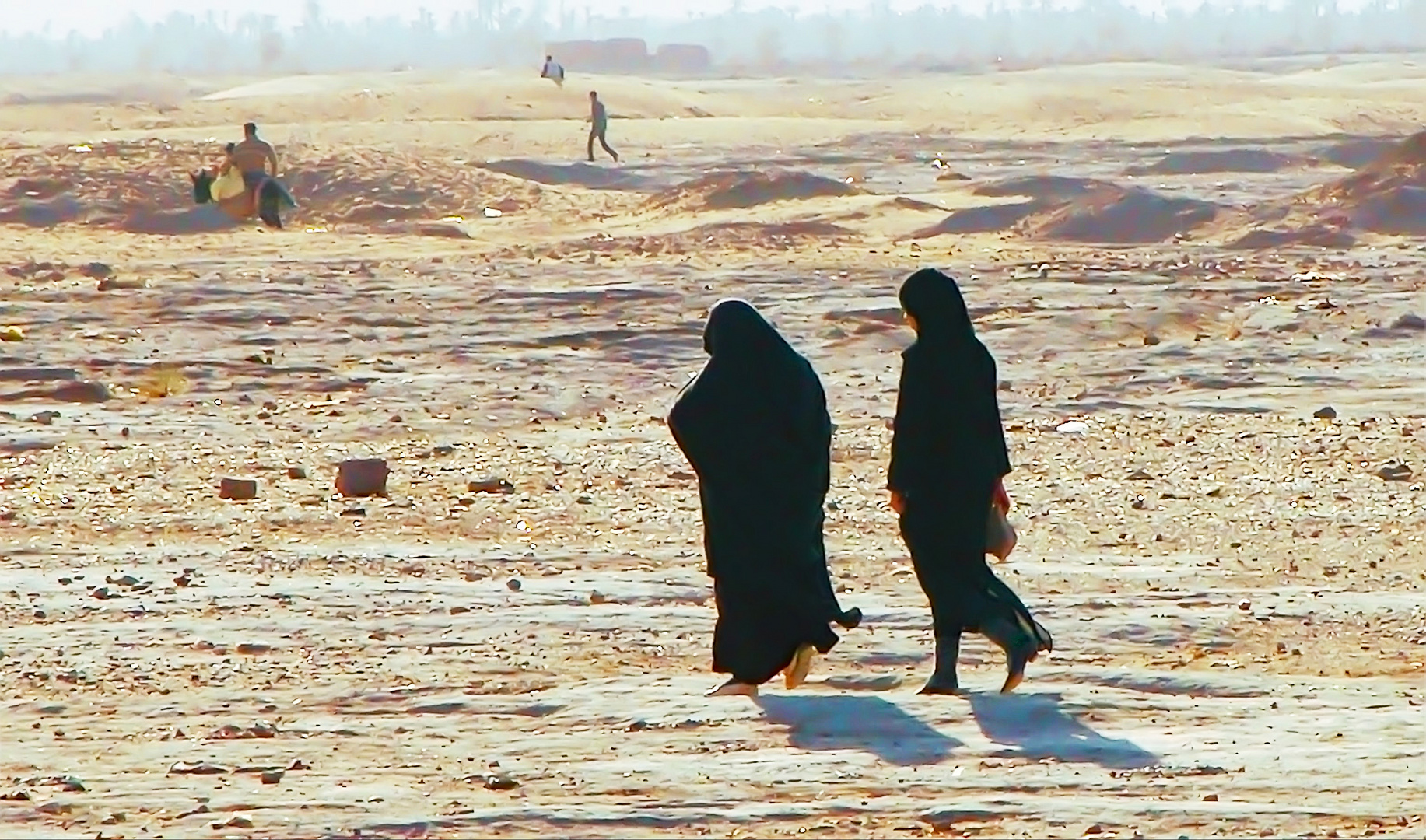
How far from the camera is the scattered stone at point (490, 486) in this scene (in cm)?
1020

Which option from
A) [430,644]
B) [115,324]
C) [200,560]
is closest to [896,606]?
[430,644]

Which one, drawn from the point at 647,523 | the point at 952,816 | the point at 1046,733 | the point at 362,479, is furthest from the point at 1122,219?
the point at 952,816

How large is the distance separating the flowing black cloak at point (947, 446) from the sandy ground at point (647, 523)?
0.34 m

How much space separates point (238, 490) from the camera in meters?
9.98

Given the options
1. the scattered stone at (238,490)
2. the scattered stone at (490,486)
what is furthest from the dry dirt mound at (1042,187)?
the scattered stone at (238,490)

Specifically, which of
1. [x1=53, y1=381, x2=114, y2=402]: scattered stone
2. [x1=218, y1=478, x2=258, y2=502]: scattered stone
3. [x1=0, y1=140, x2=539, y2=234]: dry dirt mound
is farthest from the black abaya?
[x1=0, y1=140, x2=539, y2=234]: dry dirt mound

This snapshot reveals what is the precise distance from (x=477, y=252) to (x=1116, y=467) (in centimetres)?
1155

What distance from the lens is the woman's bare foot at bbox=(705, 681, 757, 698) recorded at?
627 cm

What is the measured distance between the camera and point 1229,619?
7395 mm

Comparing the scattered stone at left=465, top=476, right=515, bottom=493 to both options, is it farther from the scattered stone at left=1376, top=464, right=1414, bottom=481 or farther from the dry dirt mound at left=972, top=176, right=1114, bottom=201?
the dry dirt mound at left=972, top=176, right=1114, bottom=201

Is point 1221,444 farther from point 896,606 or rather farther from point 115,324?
point 115,324

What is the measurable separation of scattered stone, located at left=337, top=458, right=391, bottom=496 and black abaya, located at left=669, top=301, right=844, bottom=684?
381 centimetres

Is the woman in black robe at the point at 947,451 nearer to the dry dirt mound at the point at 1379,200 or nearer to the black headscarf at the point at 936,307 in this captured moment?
the black headscarf at the point at 936,307

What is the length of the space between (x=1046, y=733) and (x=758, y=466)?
117 centimetres
